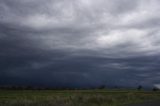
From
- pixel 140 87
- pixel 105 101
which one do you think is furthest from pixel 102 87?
pixel 105 101

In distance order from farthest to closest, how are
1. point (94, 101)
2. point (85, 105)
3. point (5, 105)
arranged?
point (94, 101) → point (85, 105) → point (5, 105)

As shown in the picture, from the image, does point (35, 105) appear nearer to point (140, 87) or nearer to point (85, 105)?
point (85, 105)

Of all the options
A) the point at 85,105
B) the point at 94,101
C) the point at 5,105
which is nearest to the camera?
the point at 5,105

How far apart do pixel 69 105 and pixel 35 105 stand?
152 inches

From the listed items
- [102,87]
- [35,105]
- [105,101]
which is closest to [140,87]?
[102,87]

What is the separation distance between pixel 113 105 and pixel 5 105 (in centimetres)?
1330

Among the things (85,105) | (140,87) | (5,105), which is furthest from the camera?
(140,87)

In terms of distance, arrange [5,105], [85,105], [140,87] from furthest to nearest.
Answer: [140,87] → [85,105] → [5,105]

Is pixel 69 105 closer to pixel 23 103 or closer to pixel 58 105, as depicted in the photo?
pixel 58 105

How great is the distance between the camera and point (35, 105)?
33.1m

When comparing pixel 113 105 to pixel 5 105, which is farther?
pixel 113 105

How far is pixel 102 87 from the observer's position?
194 meters

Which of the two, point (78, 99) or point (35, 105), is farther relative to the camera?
point (78, 99)

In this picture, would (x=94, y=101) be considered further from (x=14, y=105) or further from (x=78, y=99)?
(x=14, y=105)
